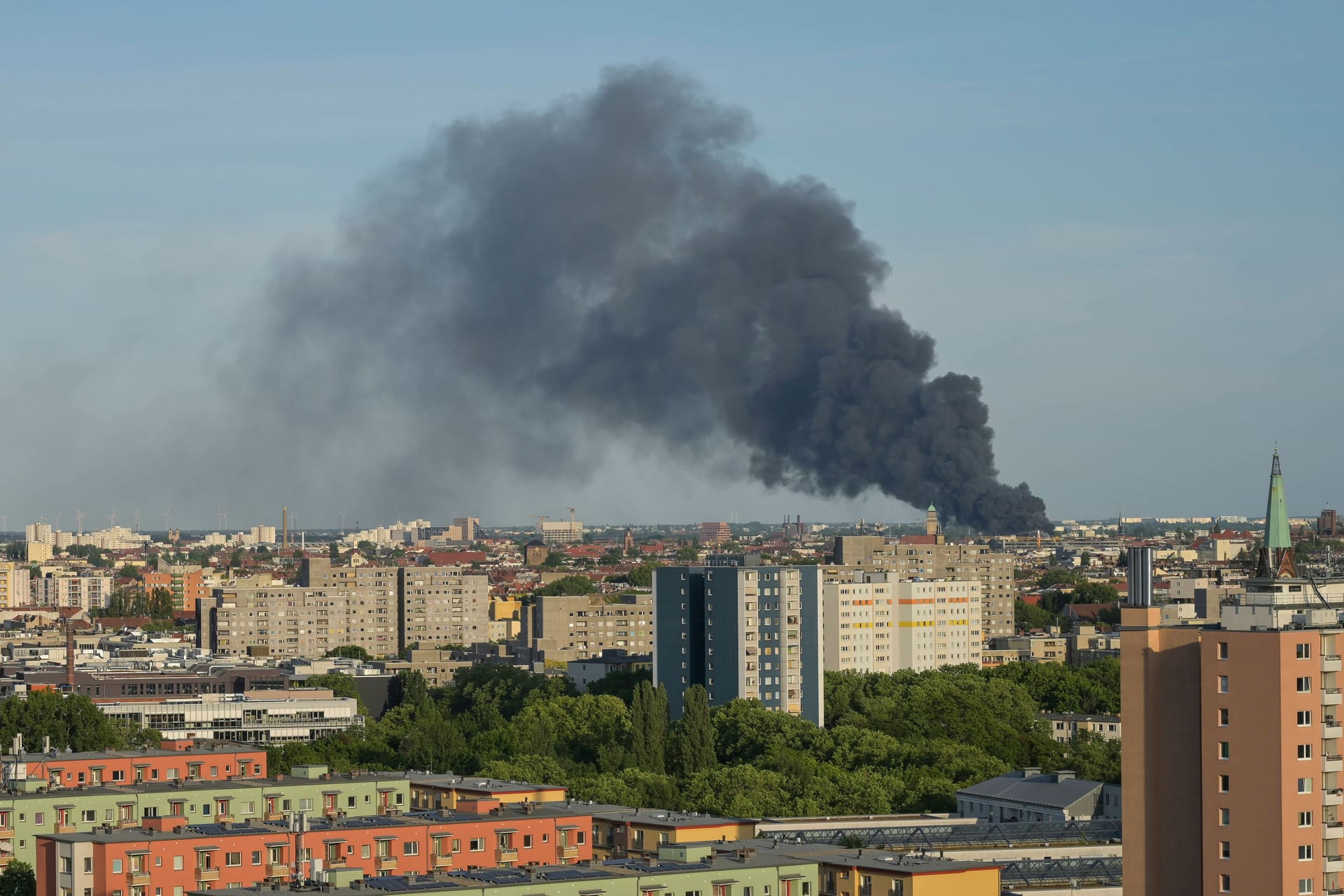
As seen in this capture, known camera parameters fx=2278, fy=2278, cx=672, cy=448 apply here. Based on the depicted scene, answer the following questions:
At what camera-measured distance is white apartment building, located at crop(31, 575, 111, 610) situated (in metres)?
123

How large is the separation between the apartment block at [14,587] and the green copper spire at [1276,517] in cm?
10579

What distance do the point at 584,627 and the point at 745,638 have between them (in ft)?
98.3

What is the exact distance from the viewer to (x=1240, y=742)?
68.7 ft

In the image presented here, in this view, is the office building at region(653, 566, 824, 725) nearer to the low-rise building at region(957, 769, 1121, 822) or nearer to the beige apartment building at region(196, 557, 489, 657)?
the low-rise building at region(957, 769, 1121, 822)

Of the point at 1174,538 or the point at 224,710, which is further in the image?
the point at 1174,538

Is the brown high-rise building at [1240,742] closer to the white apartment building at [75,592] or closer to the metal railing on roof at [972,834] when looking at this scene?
the metal railing on roof at [972,834]

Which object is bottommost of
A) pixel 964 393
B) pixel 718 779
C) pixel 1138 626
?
pixel 718 779

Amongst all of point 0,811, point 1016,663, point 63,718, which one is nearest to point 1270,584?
point 0,811

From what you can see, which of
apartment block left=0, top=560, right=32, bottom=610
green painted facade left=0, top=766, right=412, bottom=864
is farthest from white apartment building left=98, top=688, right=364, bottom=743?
apartment block left=0, top=560, right=32, bottom=610

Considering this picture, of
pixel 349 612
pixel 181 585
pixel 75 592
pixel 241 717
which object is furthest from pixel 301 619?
pixel 241 717

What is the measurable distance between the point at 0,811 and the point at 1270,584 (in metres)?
14.7

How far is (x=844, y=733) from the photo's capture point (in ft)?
144

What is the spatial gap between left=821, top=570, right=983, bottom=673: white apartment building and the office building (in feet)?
35.3

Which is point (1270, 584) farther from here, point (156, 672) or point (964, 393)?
point (964, 393)
